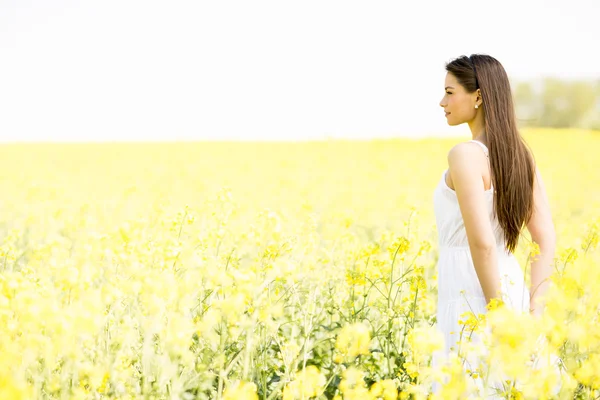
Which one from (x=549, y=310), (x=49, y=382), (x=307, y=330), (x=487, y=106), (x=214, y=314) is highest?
(x=487, y=106)

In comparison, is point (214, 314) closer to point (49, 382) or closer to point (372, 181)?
point (49, 382)

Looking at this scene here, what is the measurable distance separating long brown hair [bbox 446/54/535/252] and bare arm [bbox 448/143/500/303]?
0.43ft

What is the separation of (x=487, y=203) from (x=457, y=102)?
1.32 feet

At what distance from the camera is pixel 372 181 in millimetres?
12578

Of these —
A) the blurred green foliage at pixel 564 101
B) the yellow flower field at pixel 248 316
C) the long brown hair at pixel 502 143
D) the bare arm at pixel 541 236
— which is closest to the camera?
the yellow flower field at pixel 248 316

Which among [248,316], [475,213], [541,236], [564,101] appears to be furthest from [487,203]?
[564,101]

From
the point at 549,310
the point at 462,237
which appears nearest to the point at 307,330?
the point at 462,237

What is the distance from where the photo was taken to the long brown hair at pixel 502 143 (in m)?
2.14

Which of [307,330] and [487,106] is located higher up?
[487,106]

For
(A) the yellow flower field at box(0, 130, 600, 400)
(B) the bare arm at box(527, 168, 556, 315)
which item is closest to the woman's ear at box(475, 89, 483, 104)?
(B) the bare arm at box(527, 168, 556, 315)

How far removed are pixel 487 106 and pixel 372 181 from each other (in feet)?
34.2

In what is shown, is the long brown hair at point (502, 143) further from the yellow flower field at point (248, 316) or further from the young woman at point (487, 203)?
the yellow flower field at point (248, 316)

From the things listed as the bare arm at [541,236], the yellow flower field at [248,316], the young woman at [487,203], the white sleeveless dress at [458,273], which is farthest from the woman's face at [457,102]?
the yellow flower field at [248,316]

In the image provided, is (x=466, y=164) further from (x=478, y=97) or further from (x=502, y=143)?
(x=478, y=97)
